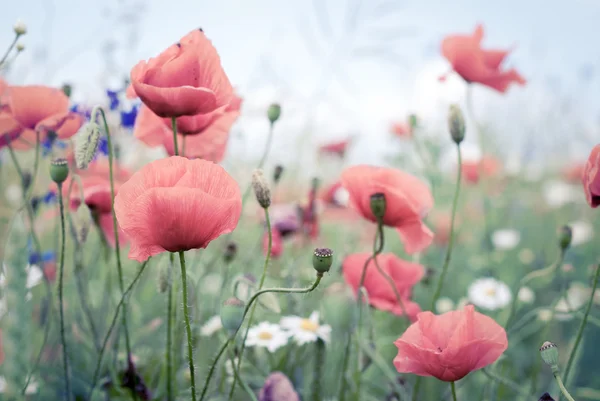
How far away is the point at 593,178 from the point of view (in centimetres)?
69

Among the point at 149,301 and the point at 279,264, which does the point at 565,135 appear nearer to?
the point at 279,264

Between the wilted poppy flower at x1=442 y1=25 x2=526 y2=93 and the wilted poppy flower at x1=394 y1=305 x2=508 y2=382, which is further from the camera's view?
the wilted poppy flower at x1=442 y1=25 x2=526 y2=93

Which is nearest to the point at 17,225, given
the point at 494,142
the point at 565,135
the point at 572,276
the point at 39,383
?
the point at 39,383

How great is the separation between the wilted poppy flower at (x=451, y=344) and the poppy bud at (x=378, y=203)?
206 mm

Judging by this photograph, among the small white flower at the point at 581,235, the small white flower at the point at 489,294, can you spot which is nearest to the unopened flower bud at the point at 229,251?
the small white flower at the point at 489,294

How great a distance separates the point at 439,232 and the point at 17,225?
158cm

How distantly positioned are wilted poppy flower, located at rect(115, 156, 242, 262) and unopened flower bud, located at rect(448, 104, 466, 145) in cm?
44

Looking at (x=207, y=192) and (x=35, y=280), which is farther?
(x=35, y=280)

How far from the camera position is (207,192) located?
60cm

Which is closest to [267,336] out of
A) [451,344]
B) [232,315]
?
[232,315]

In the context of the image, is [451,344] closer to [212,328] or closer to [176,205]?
[176,205]

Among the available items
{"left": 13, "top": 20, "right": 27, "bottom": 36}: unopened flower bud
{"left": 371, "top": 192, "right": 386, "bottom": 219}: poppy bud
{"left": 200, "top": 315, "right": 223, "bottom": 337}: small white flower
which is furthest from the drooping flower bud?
{"left": 13, "top": 20, "right": 27, "bottom": 36}: unopened flower bud

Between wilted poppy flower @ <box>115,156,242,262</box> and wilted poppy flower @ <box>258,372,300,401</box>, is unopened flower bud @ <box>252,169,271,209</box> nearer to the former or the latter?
wilted poppy flower @ <box>115,156,242,262</box>

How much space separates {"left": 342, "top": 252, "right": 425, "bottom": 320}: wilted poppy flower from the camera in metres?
0.94
